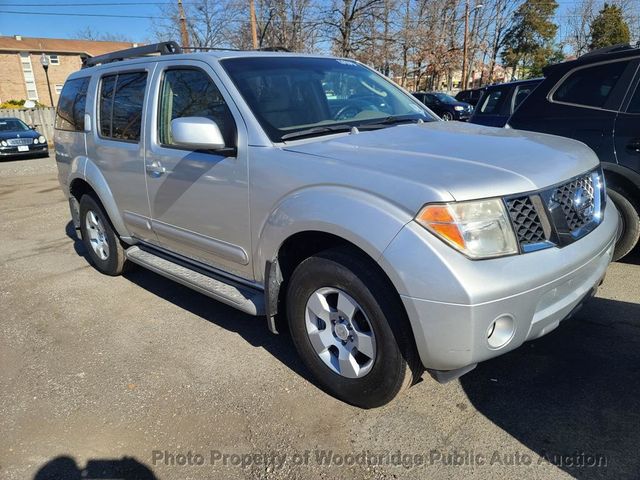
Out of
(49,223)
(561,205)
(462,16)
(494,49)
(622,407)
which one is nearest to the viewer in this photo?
(561,205)

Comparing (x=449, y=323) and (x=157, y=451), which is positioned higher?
(x=449, y=323)

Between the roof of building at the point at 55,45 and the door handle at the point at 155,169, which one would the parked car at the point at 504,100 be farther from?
the roof of building at the point at 55,45

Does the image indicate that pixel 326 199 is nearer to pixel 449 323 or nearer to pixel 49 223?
pixel 449 323

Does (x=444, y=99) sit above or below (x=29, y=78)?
below

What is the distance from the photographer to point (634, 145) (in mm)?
4098

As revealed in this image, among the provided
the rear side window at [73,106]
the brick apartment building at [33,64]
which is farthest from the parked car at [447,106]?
the brick apartment building at [33,64]

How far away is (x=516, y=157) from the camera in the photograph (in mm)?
2543

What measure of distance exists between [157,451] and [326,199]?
1.54m

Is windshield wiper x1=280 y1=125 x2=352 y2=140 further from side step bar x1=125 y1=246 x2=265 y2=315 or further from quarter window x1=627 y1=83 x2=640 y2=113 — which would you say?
quarter window x1=627 y1=83 x2=640 y2=113

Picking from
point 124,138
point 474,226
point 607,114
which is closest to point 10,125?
point 124,138

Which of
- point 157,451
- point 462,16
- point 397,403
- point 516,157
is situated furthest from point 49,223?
point 462,16

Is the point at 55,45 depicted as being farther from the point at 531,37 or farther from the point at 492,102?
the point at 492,102

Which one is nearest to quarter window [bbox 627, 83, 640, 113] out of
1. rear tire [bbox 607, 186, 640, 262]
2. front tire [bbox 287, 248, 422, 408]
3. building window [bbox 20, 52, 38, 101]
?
rear tire [bbox 607, 186, 640, 262]

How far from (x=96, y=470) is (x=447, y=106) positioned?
20.1 metres
